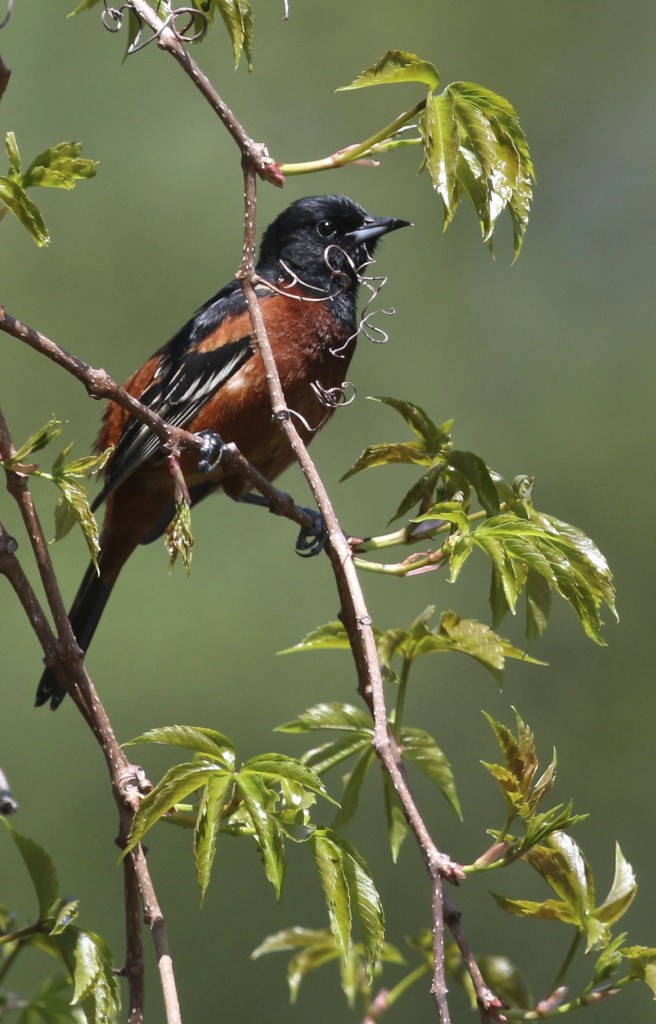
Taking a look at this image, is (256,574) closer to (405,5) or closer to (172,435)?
(172,435)

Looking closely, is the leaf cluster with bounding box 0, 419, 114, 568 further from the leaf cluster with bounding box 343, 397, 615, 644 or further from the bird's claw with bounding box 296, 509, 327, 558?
the bird's claw with bounding box 296, 509, 327, 558

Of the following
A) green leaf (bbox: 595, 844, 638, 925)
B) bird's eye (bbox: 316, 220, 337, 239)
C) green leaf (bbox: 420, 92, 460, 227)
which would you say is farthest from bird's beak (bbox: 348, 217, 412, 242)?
green leaf (bbox: 595, 844, 638, 925)

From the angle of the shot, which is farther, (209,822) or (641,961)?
(641,961)

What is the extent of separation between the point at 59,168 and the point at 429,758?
3.29 ft

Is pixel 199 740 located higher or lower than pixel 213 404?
lower

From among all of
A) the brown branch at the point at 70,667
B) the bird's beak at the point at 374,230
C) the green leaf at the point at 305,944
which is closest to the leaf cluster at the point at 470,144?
the brown branch at the point at 70,667

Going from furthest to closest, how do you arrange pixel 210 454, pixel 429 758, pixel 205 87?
pixel 210 454 < pixel 429 758 < pixel 205 87

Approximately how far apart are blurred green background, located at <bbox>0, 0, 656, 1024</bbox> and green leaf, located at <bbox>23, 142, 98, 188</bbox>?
563 cm

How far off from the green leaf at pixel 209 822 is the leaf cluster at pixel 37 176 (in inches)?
27.0

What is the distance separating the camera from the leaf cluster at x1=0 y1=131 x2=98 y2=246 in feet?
5.18

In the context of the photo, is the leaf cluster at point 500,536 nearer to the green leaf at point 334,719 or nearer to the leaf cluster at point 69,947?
the green leaf at point 334,719

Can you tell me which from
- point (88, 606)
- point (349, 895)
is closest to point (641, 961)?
point (349, 895)

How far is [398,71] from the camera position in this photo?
64.1 inches

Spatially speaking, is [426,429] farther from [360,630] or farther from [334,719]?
[360,630]
